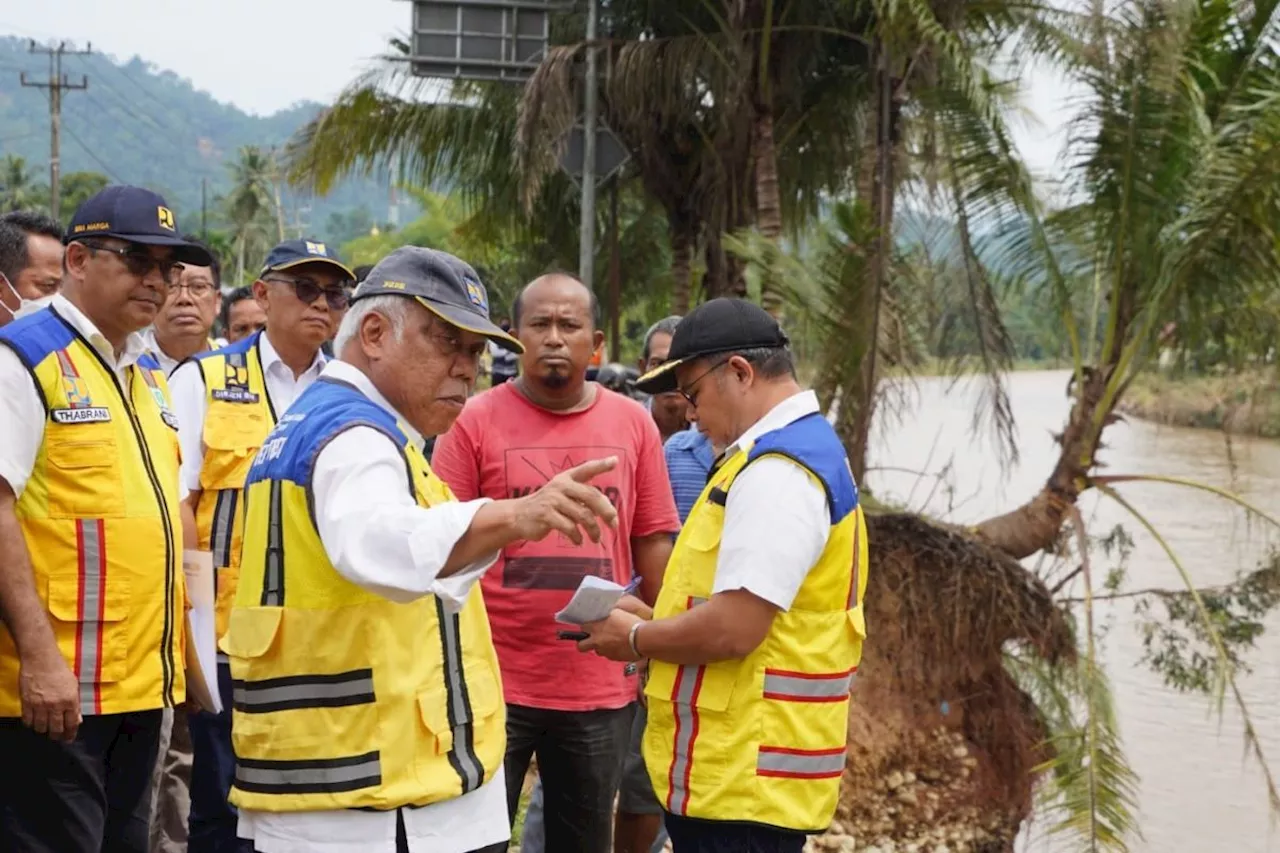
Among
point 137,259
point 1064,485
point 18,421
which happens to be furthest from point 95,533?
point 1064,485

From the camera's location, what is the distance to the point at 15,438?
2.98 meters

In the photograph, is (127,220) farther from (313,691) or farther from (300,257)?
(313,691)

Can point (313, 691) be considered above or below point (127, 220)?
below

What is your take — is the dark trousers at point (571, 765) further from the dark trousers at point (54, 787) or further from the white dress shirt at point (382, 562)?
the white dress shirt at point (382, 562)

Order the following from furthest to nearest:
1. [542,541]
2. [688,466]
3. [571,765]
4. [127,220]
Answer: [688,466] → [571,765] → [542,541] → [127,220]

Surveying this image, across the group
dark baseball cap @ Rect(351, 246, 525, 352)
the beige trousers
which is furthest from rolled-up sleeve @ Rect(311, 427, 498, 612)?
the beige trousers

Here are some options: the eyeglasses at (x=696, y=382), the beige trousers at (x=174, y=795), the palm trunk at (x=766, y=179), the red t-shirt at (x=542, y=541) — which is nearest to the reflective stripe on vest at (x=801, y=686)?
the eyeglasses at (x=696, y=382)

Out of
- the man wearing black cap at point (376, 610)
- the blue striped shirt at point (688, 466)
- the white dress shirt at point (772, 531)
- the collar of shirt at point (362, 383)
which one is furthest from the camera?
the blue striped shirt at point (688, 466)

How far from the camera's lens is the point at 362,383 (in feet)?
8.27

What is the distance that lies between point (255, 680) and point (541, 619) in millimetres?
1669

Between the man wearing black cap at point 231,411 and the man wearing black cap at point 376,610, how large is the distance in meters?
1.57

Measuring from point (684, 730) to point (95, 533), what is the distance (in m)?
1.37

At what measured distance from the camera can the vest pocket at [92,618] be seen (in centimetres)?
309

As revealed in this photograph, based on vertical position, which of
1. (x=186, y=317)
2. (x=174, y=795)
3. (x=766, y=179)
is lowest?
(x=174, y=795)
